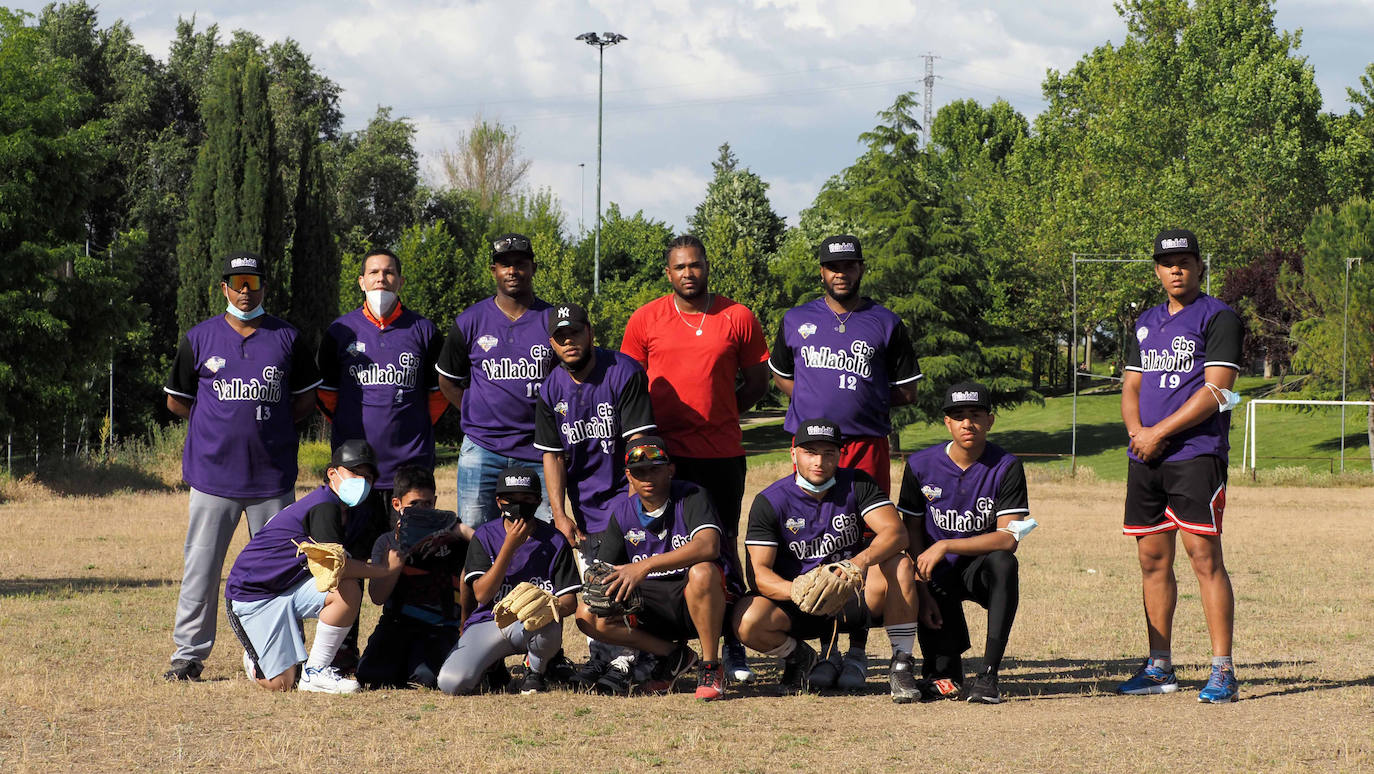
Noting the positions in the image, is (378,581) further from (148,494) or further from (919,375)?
(148,494)

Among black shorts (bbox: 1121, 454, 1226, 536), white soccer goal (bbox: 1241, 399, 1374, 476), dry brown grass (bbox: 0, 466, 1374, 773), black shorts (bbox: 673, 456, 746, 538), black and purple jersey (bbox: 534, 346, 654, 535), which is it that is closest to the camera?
dry brown grass (bbox: 0, 466, 1374, 773)

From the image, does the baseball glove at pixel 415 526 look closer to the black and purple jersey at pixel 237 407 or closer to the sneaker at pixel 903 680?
the black and purple jersey at pixel 237 407

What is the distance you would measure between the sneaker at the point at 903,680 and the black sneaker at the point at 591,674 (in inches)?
64.7

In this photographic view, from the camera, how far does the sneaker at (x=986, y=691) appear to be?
7.14 meters

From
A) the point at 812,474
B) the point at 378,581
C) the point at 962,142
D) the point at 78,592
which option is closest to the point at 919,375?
the point at 812,474

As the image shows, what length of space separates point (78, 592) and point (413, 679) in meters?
5.60

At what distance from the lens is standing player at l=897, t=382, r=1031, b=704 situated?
291 inches

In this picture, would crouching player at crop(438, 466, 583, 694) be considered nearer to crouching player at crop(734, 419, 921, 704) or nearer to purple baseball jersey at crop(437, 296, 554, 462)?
purple baseball jersey at crop(437, 296, 554, 462)

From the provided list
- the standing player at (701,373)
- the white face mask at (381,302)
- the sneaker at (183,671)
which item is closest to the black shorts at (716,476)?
the standing player at (701,373)

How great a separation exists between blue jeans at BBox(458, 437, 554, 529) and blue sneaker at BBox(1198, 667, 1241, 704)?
3.78 metres

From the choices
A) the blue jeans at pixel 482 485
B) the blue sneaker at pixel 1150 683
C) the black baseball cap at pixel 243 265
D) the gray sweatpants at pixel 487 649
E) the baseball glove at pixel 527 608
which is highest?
the black baseball cap at pixel 243 265

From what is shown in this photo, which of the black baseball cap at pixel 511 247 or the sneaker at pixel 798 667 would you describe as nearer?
the sneaker at pixel 798 667

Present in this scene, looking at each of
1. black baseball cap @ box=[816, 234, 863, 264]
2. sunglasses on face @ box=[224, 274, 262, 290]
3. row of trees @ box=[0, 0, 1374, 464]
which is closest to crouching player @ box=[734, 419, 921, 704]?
black baseball cap @ box=[816, 234, 863, 264]

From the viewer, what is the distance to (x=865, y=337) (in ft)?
25.5
